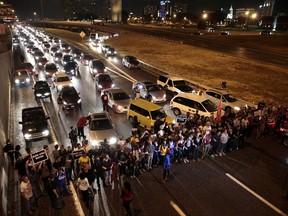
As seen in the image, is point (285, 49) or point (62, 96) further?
point (285, 49)

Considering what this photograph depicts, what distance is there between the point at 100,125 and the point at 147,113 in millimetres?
3382

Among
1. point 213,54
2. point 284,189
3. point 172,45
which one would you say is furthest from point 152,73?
point 284,189

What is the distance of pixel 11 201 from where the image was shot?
10633mm

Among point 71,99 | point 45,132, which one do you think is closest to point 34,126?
point 45,132

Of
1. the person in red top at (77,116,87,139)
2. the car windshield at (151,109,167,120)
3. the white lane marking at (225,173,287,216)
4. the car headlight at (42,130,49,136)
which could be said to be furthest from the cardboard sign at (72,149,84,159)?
the white lane marking at (225,173,287,216)

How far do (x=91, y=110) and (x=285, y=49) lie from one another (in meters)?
44.5

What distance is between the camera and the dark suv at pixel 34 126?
50.0 feet

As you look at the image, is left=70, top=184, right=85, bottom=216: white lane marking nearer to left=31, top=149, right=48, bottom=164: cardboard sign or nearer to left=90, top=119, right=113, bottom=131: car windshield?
left=31, top=149, right=48, bottom=164: cardboard sign

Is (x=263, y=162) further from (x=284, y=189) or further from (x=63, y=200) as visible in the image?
(x=63, y=200)

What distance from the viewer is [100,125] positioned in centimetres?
1522

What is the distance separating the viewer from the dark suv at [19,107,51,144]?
1524 centimetres

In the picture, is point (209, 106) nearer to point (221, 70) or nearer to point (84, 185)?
point (84, 185)

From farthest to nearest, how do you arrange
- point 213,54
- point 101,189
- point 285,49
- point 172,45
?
point 172,45 → point 285,49 → point 213,54 → point 101,189

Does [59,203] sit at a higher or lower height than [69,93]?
lower
